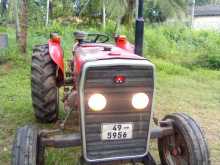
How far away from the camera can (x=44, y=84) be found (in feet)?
15.7

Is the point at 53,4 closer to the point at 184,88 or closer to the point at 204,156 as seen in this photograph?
the point at 184,88

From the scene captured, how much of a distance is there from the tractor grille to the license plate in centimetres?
3

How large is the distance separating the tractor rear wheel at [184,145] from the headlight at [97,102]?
0.82 m

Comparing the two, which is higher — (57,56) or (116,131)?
(57,56)

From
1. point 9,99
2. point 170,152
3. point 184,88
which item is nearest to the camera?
point 170,152

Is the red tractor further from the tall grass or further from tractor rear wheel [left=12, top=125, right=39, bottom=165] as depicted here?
the tall grass

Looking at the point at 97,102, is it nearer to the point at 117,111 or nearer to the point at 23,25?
the point at 117,111

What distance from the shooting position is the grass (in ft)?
15.6

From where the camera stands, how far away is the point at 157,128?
145 inches

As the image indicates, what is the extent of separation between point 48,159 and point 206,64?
9.23m

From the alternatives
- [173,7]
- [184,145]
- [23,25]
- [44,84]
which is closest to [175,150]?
[184,145]

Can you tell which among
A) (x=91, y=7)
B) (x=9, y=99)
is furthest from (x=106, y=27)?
(x=9, y=99)

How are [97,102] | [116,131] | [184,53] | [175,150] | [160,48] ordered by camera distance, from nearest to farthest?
1. [97,102]
2. [116,131]
3. [175,150]
4. [160,48]
5. [184,53]

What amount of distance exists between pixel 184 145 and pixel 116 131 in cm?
75
